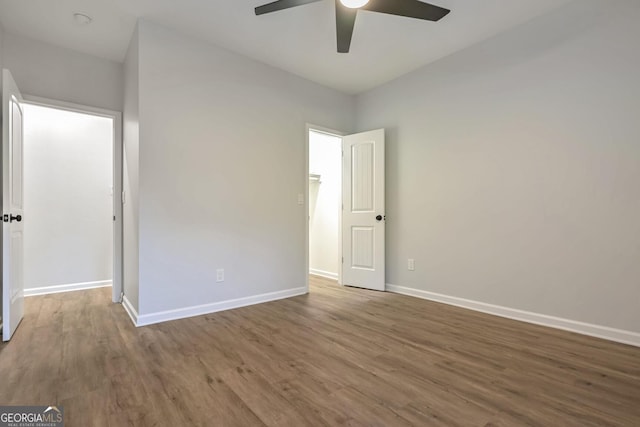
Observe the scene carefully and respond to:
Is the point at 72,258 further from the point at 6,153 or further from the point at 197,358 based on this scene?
the point at 197,358

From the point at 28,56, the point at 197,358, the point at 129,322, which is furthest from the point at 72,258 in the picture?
the point at 197,358

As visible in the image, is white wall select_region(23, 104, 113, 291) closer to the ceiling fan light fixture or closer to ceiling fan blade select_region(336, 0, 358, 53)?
ceiling fan blade select_region(336, 0, 358, 53)

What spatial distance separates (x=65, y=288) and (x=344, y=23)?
4552 mm

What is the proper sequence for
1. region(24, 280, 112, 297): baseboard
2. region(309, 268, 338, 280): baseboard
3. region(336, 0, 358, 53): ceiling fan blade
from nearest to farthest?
region(336, 0, 358, 53): ceiling fan blade → region(24, 280, 112, 297): baseboard → region(309, 268, 338, 280): baseboard

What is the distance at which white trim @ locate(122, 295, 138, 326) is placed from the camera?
9.24ft

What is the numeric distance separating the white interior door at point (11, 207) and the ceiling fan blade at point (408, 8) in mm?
2842

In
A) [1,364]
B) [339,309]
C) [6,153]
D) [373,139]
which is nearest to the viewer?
[1,364]

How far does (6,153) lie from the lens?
7.95 feet

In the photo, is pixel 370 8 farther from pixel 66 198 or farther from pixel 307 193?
pixel 66 198

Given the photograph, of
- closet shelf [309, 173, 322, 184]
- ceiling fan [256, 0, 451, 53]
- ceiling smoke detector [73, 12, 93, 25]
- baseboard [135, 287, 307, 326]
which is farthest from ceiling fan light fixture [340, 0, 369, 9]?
closet shelf [309, 173, 322, 184]

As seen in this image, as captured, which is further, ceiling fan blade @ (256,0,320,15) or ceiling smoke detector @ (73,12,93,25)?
ceiling smoke detector @ (73,12,93,25)

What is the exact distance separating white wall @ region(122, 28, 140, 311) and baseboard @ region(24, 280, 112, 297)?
1207mm

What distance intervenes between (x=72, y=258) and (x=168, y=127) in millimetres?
2630

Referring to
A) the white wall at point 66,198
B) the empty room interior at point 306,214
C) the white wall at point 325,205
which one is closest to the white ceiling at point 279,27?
the empty room interior at point 306,214
